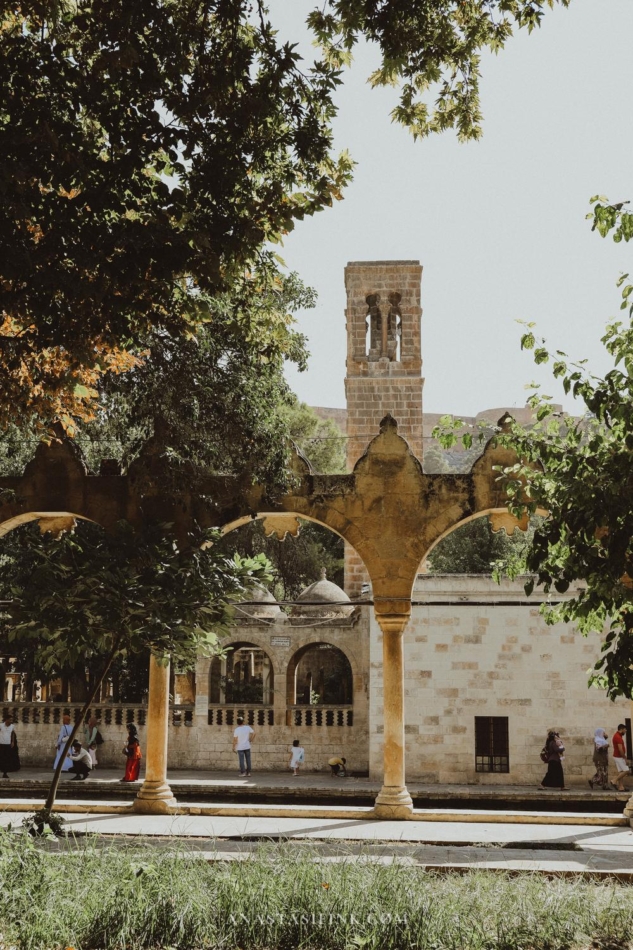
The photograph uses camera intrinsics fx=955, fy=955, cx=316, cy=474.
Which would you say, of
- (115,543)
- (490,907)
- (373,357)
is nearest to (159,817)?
(115,543)

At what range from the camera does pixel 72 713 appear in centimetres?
2183

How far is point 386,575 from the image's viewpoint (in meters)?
11.6

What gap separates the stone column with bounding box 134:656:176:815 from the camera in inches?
430

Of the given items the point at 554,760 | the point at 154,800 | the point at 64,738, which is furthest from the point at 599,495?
the point at 64,738

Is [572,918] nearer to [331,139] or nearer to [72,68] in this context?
[331,139]

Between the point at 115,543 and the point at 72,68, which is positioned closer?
the point at 72,68

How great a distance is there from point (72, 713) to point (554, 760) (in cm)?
1079

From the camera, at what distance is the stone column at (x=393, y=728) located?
10.9 meters

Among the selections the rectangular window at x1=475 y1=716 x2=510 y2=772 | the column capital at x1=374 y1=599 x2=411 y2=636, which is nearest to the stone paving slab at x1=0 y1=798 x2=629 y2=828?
the column capital at x1=374 y1=599 x2=411 y2=636

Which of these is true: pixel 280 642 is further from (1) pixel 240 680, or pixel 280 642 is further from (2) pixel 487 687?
(1) pixel 240 680

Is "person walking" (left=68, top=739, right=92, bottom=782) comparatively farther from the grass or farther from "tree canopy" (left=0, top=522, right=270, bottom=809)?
the grass

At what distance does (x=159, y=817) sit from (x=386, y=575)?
3781 mm

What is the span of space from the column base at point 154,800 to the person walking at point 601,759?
986 centimetres

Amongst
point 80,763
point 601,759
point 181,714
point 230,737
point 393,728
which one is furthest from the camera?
point 181,714
